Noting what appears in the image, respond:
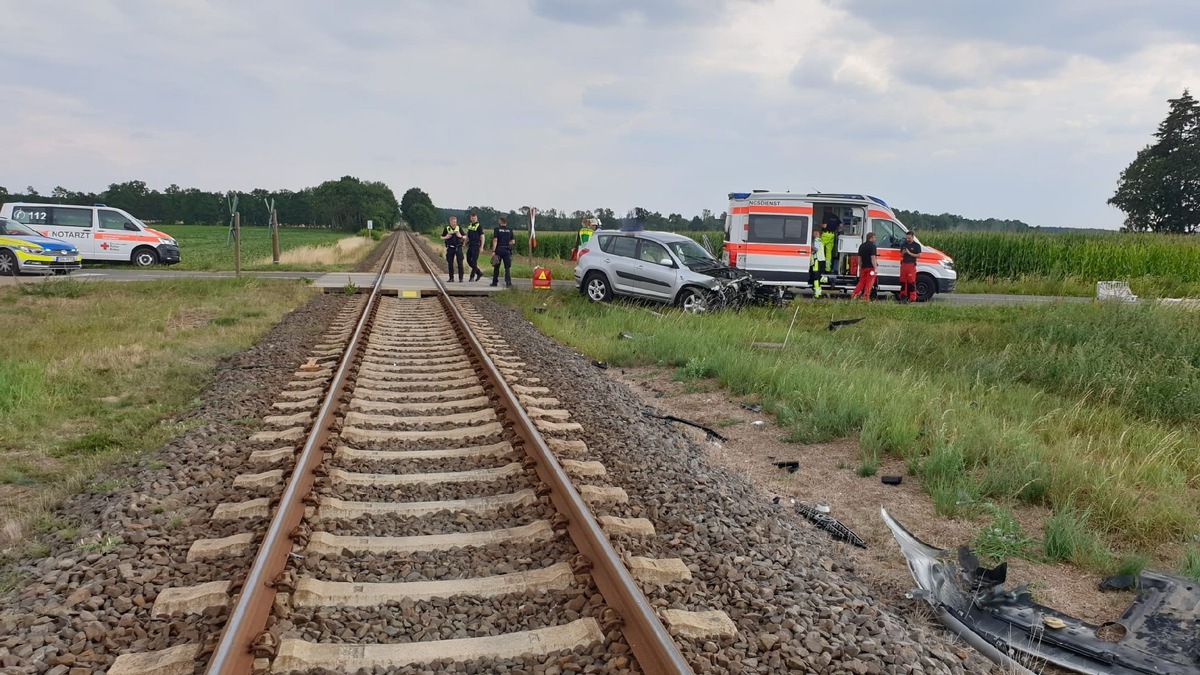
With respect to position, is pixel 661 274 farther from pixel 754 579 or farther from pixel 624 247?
pixel 754 579

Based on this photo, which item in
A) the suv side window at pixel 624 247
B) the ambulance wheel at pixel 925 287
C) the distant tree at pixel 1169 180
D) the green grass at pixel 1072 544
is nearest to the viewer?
the green grass at pixel 1072 544

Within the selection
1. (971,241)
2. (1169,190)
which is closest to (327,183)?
(1169,190)

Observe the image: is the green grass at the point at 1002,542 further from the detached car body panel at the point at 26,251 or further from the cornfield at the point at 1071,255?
the detached car body panel at the point at 26,251

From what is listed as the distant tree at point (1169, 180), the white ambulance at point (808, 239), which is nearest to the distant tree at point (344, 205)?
the distant tree at point (1169, 180)

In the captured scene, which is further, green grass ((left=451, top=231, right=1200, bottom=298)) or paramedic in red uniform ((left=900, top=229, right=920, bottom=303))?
green grass ((left=451, top=231, right=1200, bottom=298))

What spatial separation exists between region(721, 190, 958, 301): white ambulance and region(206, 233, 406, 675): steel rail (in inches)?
557

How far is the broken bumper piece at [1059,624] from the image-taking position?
3.38 m

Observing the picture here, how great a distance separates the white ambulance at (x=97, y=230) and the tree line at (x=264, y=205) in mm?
87001

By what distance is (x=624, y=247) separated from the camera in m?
16.0

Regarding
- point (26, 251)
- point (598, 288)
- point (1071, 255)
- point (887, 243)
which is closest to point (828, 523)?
point (598, 288)

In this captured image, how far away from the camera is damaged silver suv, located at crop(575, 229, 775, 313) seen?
1498cm

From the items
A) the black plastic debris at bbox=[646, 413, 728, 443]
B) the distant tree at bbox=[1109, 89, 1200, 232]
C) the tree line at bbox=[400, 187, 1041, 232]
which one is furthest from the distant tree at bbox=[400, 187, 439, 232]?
the black plastic debris at bbox=[646, 413, 728, 443]

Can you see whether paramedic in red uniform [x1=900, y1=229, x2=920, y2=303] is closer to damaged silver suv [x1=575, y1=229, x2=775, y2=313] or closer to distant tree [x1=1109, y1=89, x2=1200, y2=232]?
damaged silver suv [x1=575, y1=229, x2=775, y2=313]

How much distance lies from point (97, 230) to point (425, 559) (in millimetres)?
24190
